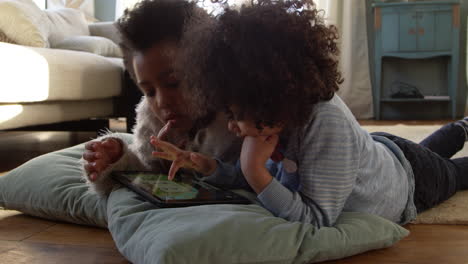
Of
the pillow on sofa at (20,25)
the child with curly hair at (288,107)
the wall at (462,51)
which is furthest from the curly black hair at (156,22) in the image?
the wall at (462,51)

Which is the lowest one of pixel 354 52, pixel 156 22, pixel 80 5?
pixel 156 22

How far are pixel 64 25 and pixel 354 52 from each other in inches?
76.7

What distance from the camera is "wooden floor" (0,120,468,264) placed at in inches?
28.7

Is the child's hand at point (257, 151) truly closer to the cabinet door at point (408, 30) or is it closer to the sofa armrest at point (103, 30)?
the sofa armrest at point (103, 30)

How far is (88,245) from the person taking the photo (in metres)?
0.80

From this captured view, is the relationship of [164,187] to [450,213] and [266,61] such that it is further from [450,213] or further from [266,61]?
[450,213]

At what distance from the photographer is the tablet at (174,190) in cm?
79

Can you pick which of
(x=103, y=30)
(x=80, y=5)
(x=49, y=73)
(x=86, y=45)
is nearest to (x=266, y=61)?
(x=49, y=73)

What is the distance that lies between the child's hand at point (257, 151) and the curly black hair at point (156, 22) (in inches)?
11.8

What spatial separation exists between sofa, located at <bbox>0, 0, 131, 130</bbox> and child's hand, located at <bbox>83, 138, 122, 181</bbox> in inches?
21.8

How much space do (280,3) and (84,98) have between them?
4.19 ft

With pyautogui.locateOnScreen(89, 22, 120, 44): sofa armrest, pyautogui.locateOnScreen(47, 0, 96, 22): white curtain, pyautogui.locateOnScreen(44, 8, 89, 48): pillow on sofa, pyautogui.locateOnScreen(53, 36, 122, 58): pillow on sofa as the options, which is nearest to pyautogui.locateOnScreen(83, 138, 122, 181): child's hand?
pyautogui.locateOnScreen(53, 36, 122, 58): pillow on sofa

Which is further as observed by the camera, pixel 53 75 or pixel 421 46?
pixel 421 46

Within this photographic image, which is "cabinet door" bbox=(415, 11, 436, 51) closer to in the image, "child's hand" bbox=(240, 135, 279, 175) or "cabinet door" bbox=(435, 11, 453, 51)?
"cabinet door" bbox=(435, 11, 453, 51)
